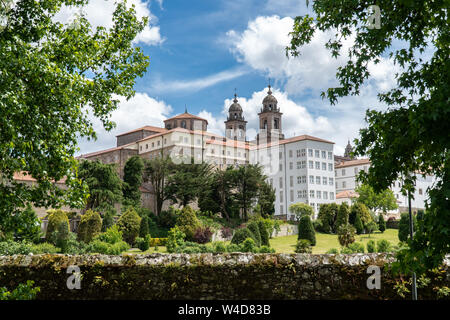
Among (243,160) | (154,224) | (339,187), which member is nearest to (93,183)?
(154,224)

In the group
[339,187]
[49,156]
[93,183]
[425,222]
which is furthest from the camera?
[339,187]

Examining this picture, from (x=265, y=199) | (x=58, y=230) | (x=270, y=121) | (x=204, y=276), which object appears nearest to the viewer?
(x=204, y=276)

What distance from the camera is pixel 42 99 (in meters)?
5.93

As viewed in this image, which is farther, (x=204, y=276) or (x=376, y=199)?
(x=376, y=199)

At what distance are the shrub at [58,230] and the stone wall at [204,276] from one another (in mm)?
16147

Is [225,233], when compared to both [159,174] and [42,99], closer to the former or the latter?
[159,174]

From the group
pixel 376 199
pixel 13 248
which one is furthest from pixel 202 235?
pixel 376 199

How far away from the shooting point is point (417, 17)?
287 inches

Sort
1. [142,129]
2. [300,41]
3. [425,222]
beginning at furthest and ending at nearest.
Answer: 1. [142,129]
2. [300,41]
3. [425,222]

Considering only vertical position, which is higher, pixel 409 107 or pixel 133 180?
pixel 133 180

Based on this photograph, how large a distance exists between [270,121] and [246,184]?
53.2 meters

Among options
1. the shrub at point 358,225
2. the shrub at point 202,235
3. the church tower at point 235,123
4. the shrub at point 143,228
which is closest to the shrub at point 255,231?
the shrub at point 202,235

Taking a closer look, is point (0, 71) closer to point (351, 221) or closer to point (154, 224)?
point (154, 224)

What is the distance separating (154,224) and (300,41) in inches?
1168
